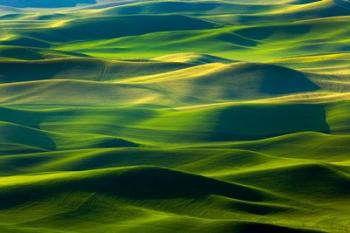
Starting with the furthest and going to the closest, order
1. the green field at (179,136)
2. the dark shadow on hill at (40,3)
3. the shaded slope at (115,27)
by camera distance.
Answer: the dark shadow on hill at (40,3), the shaded slope at (115,27), the green field at (179,136)

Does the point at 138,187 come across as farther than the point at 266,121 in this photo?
No

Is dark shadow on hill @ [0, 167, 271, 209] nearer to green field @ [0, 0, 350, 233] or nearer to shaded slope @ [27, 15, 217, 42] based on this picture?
green field @ [0, 0, 350, 233]

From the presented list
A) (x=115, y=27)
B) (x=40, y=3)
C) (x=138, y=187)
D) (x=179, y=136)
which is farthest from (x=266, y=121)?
(x=40, y=3)

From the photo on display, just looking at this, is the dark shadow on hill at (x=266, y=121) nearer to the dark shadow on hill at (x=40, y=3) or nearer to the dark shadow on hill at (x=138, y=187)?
the dark shadow on hill at (x=138, y=187)

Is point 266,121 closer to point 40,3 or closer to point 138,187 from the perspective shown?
point 138,187

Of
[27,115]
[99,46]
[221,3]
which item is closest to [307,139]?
[27,115]

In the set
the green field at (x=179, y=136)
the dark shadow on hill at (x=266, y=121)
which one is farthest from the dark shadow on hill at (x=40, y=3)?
the dark shadow on hill at (x=266, y=121)

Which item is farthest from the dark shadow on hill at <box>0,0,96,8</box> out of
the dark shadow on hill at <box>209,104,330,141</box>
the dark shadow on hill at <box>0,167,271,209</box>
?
the dark shadow on hill at <box>0,167,271,209</box>

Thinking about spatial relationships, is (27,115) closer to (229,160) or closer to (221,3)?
(229,160)
